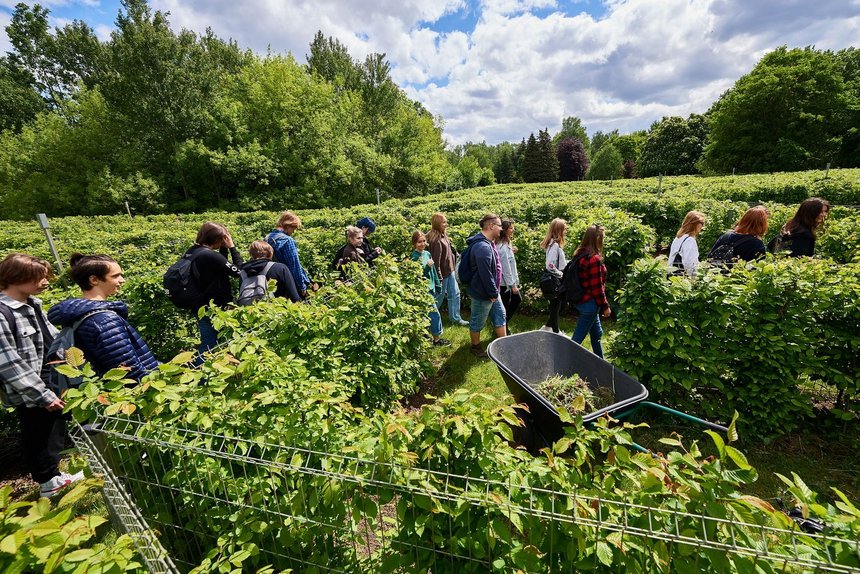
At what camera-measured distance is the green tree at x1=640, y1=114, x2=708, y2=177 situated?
5525 cm

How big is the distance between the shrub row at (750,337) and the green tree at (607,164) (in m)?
65.6

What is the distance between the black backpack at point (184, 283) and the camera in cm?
437

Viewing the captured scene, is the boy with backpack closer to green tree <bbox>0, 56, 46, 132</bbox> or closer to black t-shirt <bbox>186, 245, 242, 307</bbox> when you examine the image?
black t-shirt <bbox>186, 245, 242, 307</bbox>

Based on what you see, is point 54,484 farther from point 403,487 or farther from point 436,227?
point 436,227

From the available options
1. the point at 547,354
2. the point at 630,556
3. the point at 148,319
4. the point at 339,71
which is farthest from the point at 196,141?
the point at 630,556

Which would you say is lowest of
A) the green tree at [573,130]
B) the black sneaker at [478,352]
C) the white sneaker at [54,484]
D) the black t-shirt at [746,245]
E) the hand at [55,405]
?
the black sneaker at [478,352]

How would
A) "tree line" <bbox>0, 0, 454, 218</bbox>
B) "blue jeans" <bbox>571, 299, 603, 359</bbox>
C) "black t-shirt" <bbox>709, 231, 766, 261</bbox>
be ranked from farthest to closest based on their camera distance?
"tree line" <bbox>0, 0, 454, 218</bbox>, "blue jeans" <bbox>571, 299, 603, 359</bbox>, "black t-shirt" <bbox>709, 231, 766, 261</bbox>

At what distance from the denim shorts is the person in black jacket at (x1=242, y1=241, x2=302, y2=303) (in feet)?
8.40

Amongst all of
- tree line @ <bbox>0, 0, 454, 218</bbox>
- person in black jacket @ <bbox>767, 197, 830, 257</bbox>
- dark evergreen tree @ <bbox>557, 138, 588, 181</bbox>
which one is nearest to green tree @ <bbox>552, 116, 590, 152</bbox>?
dark evergreen tree @ <bbox>557, 138, 588, 181</bbox>

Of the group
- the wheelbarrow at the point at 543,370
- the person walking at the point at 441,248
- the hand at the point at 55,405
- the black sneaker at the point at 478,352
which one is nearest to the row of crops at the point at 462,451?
the wheelbarrow at the point at 543,370

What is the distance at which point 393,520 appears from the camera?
195 cm

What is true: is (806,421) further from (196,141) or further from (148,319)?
(196,141)

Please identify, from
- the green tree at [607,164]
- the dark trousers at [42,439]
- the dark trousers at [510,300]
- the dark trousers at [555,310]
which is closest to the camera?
the dark trousers at [42,439]

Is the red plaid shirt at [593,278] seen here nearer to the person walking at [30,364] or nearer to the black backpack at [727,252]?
the black backpack at [727,252]
